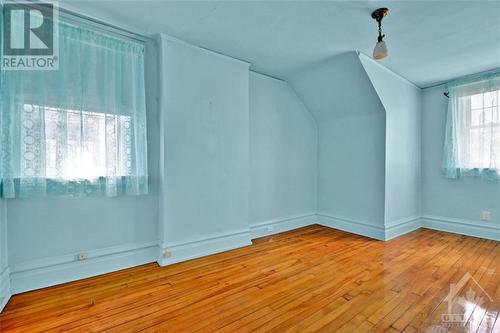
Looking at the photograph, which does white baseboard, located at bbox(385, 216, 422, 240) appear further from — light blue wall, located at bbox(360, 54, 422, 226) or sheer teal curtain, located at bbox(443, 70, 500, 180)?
sheer teal curtain, located at bbox(443, 70, 500, 180)

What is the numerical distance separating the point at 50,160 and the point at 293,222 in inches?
130

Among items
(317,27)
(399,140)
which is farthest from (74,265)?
(399,140)

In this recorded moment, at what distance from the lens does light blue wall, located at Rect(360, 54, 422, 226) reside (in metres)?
3.35

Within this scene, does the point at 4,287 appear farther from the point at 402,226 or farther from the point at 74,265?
the point at 402,226

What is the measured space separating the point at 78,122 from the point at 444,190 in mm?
5151

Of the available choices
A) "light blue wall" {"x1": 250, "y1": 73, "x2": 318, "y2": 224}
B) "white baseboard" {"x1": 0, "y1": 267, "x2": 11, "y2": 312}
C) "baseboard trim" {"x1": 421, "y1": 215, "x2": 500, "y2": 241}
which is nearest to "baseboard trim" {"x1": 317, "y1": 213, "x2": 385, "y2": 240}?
"light blue wall" {"x1": 250, "y1": 73, "x2": 318, "y2": 224}

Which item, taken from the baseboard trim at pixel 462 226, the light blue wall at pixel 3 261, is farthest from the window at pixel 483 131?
the light blue wall at pixel 3 261

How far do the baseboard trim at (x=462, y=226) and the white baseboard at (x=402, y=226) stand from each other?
0.15 meters

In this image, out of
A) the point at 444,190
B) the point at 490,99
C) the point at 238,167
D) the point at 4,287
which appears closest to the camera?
the point at 4,287

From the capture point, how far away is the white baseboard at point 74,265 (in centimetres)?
199

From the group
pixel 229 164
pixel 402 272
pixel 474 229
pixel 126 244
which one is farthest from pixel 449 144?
pixel 126 244

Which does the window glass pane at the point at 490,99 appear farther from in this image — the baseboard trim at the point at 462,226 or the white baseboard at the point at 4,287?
the white baseboard at the point at 4,287

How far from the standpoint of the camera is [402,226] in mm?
3646

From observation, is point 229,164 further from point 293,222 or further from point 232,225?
point 293,222
